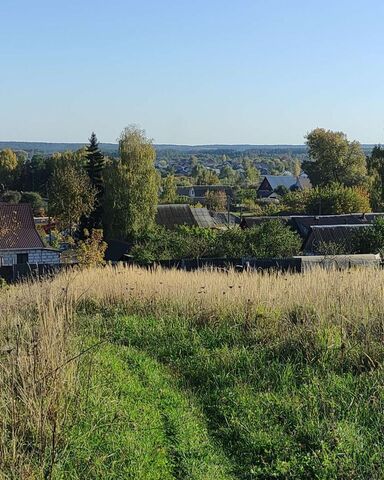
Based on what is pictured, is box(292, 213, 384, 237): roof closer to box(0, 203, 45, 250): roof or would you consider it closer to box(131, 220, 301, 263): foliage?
box(131, 220, 301, 263): foliage

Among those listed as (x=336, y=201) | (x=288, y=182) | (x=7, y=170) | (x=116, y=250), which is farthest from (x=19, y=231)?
(x=288, y=182)

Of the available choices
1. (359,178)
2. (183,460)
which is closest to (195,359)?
(183,460)

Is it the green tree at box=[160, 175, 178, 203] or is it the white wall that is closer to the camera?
the white wall

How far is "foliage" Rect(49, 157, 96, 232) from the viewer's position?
37.3 meters

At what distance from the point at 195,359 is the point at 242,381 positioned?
0.88 m

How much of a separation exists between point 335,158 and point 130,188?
29294mm

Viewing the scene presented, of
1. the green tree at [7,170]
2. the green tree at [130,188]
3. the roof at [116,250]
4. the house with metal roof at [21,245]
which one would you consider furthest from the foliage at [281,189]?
the house with metal roof at [21,245]

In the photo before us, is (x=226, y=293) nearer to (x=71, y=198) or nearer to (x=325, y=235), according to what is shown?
(x=325, y=235)

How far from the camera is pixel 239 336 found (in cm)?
718

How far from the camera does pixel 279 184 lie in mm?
91812

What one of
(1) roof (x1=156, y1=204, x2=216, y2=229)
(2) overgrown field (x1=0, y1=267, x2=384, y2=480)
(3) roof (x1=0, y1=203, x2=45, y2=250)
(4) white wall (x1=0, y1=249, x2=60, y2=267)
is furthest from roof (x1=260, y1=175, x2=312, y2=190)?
(2) overgrown field (x1=0, y1=267, x2=384, y2=480)

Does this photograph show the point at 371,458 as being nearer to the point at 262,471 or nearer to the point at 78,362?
the point at 262,471

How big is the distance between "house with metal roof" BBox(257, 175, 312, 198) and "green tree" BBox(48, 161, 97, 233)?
52610 millimetres

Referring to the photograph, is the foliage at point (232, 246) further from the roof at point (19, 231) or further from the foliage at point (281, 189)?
the foliage at point (281, 189)
